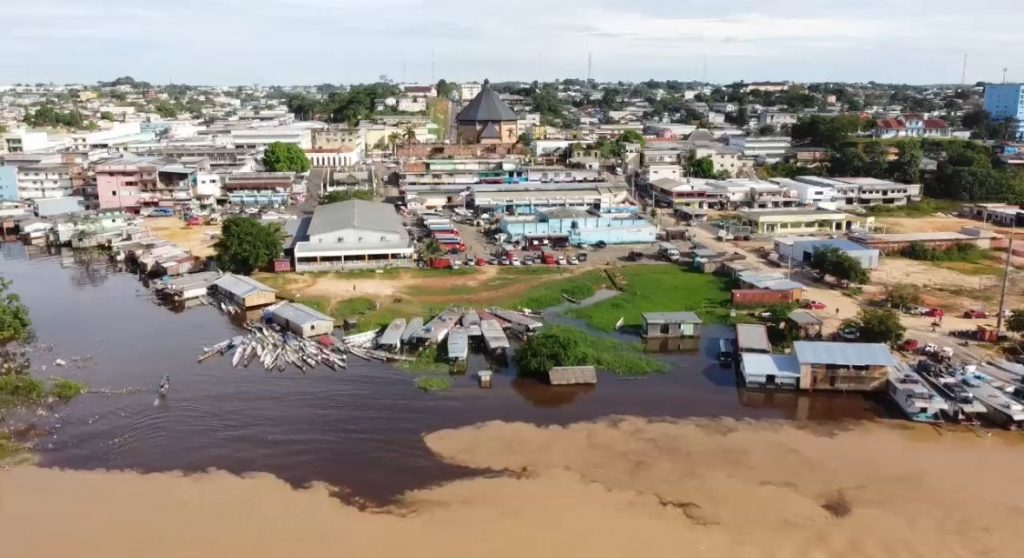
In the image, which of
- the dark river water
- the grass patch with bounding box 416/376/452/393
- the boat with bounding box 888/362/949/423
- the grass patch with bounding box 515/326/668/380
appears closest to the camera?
the dark river water

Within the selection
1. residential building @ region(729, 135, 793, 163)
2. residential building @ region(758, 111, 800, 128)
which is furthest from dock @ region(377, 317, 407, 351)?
residential building @ region(758, 111, 800, 128)

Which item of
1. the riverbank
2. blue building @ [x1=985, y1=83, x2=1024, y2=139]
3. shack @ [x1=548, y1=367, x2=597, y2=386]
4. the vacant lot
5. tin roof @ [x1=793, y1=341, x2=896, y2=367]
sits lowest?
the riverbank

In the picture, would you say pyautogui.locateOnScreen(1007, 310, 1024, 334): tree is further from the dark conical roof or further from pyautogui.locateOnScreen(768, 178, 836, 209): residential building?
the dark conical roof

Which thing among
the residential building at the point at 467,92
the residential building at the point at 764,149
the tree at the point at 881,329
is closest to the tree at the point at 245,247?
the tree at the point at 881,329

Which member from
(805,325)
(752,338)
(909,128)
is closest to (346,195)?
(752,338)

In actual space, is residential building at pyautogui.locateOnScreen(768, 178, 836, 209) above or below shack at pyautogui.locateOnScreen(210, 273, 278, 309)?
above

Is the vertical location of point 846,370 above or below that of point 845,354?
below

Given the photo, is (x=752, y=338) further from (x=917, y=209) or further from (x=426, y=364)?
(x=917, y=209)
